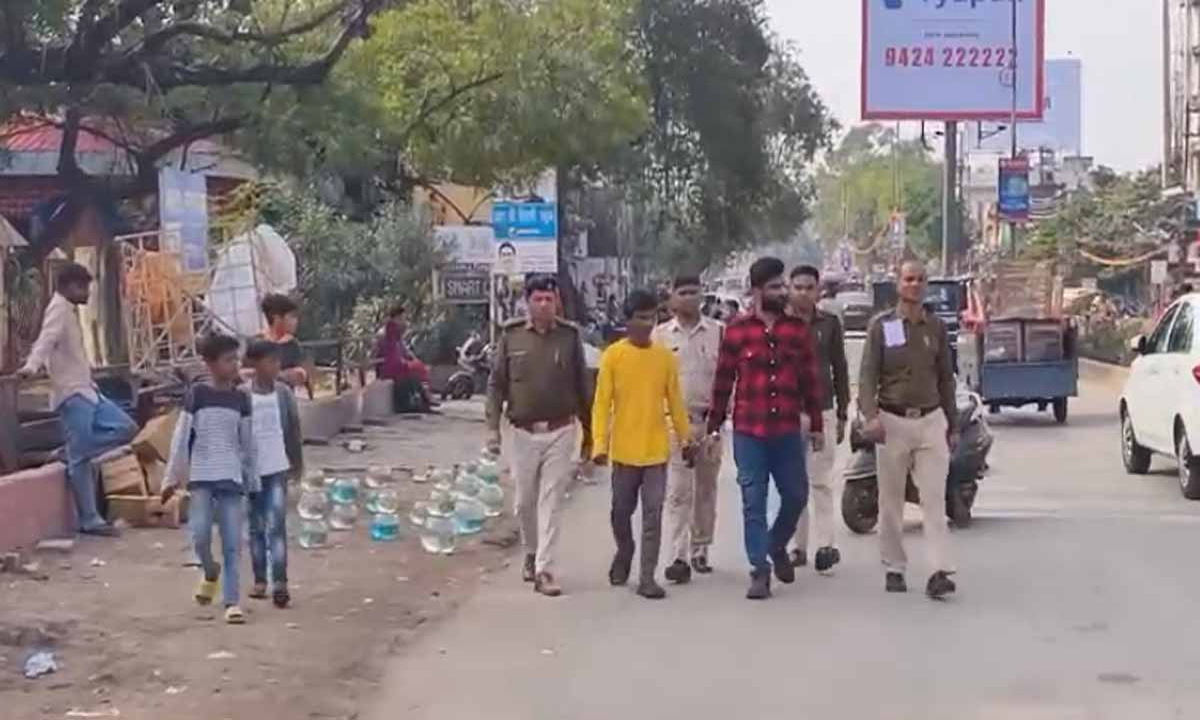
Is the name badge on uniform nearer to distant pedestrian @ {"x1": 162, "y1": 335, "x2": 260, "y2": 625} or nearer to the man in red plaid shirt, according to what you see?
the man in red plaid shirt

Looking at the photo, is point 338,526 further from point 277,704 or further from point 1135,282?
point 1135,282

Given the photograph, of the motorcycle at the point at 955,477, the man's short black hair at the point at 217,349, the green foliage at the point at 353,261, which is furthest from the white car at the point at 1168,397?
the green foliage at the point at 353,261

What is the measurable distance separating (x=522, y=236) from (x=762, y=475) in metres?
16.8

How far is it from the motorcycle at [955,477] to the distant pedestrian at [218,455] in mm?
4775

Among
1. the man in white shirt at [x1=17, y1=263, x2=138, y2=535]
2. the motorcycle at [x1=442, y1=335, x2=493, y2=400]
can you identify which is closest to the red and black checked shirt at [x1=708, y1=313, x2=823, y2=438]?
the man in white shirt at [x1=17, y1=263, x2=138, y2=535]

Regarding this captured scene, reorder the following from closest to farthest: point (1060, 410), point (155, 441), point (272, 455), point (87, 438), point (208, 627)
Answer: point (208, 627) → point (272, 455) → point (87, 438) → point (155, 441) → point (1060, 410)

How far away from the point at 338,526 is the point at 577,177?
3268 centimetres

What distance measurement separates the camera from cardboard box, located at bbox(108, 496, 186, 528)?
1453cm

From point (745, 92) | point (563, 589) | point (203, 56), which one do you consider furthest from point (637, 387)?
point (745, 92)

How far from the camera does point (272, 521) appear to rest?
1106 centimetres

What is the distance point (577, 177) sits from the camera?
47250mm

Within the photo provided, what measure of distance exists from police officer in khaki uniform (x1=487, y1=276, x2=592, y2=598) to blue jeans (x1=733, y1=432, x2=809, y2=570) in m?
1.00

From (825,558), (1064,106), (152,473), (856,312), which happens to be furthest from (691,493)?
(1064,106)

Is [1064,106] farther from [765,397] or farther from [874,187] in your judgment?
[765,397]
